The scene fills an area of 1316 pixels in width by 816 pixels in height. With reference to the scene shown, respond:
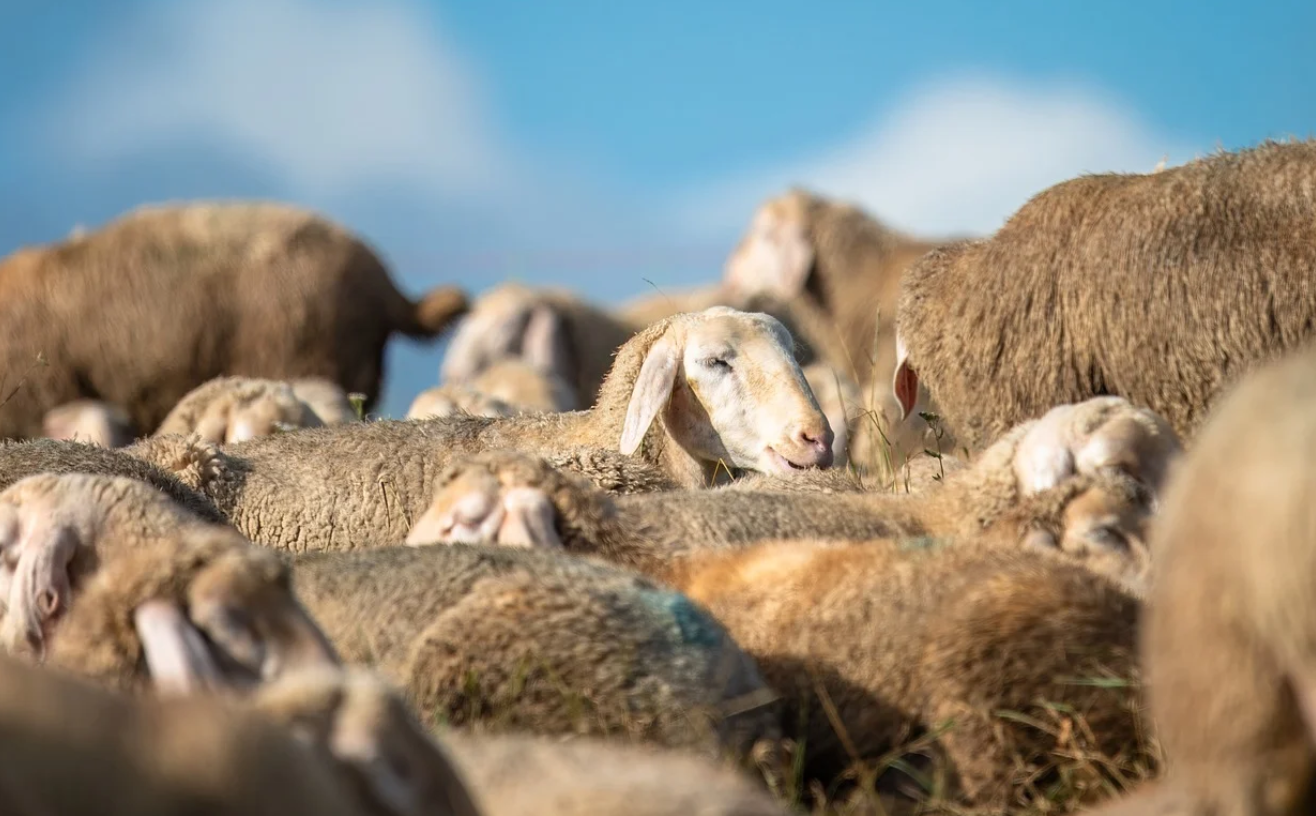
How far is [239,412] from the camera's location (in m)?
8.76

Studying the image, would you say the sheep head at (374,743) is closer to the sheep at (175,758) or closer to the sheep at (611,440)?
the sheep at (175,758)

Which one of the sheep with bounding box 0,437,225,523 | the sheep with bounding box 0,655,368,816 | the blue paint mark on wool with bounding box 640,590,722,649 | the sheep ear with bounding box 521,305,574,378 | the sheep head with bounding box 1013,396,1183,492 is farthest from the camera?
the sheep ear with bounding box 521,305,574,378

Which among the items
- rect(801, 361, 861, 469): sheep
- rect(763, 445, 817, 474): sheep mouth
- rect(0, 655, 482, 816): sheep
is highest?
rect(0, 655, 482, 816): sheep

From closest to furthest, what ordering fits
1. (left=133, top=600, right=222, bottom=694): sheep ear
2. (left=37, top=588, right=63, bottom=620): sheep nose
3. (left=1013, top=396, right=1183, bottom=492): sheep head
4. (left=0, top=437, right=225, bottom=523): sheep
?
(left=133, top=600, right=222, bottom=694): sheep ear, (left=37, top=588, right=63, bottom=620): sheep nose, (left=1013, top=396, right=1183, bottom=492): sheep head, (left=0, top=437, right=225, bottom=523): sheep

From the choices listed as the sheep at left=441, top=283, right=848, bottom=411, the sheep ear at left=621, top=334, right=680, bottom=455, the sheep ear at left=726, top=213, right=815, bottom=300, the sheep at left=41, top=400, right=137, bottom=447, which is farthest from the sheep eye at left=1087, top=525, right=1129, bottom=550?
the sheep ear at left=726, top=213, right=815, bottom=300

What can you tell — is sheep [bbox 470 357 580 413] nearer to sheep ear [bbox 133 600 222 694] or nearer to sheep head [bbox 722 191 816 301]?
sheep head [bbox 722 191 816 301]

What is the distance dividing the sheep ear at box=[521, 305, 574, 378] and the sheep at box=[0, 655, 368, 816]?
14.1 meters

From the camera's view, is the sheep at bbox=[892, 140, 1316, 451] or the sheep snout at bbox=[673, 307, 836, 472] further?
the sheep snout at bbox=[673, 307, 836, 472]

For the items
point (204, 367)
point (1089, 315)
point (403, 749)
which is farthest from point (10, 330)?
point (403, 749)

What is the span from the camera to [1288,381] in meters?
2.81

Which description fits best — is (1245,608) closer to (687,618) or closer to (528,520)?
(687,618)

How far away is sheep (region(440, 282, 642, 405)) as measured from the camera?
16.9m

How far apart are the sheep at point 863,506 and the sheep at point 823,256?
38.8 feet

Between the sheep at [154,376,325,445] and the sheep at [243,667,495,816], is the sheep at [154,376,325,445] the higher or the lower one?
the lower one
